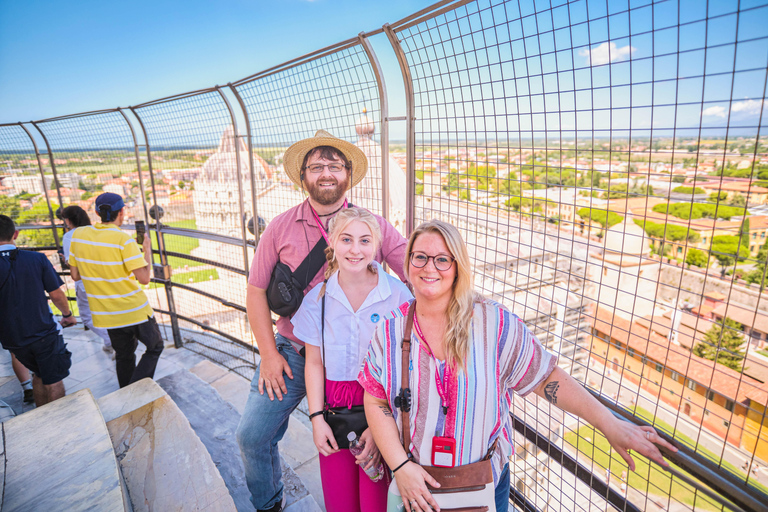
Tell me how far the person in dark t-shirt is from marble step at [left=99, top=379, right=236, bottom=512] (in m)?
0.81

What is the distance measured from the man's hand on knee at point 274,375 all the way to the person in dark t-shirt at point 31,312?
8.06 feet

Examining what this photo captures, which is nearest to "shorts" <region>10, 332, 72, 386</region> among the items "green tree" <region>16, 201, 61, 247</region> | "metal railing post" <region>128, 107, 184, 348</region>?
"metal railing post" <region>128, 107, 184, 348</region>

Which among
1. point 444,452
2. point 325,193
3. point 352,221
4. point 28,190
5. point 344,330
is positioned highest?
point 325,193

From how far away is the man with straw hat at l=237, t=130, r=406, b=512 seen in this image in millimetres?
2219

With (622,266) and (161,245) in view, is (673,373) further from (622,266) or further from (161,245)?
(161,245)

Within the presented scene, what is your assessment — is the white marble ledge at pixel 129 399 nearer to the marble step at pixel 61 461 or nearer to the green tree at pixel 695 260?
the marble step at pixel 61 461

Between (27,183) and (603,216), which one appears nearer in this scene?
(603,216)

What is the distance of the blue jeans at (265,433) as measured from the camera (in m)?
2.19

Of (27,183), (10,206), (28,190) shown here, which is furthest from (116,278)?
(10,206)

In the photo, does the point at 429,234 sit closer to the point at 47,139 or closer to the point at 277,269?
the point at 277,269

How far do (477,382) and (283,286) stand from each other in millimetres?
1268

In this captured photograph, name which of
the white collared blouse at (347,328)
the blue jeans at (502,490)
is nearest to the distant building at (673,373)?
the blue jeans at (502,490)

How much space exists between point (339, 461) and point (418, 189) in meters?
1.68

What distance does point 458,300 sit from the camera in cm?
153
